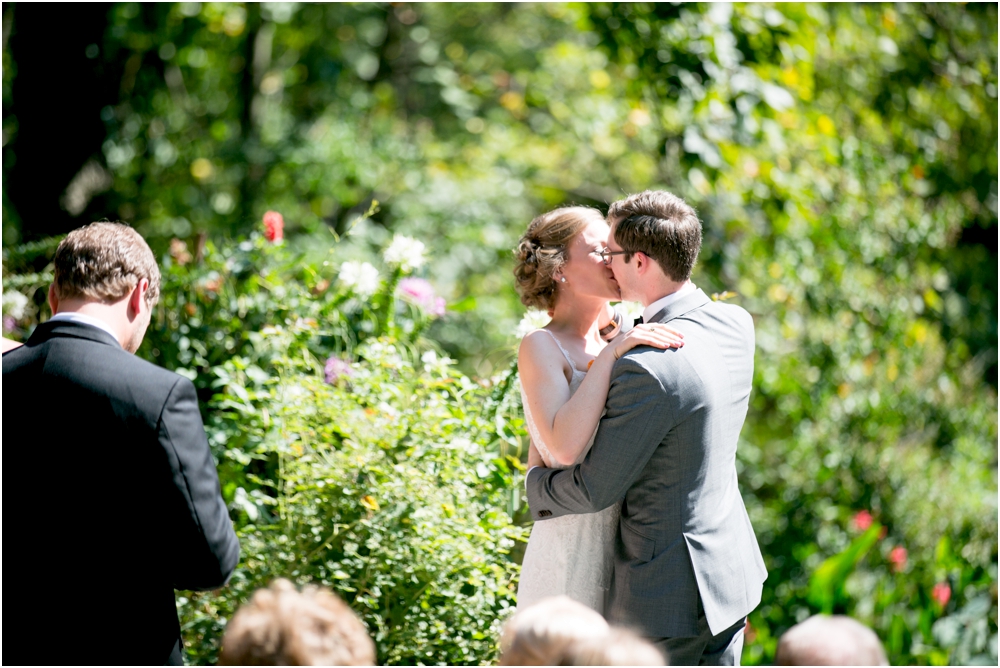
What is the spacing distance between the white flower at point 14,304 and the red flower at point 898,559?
4533mm

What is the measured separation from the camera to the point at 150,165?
757cm

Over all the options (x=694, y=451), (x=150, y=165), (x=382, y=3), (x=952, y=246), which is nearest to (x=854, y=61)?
(x=952, y=246)

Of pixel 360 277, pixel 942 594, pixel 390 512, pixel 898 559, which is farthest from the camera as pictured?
pixel 898 559

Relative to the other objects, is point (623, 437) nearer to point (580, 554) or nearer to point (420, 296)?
point (580, 554)

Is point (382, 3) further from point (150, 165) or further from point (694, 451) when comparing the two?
point (694, 451)

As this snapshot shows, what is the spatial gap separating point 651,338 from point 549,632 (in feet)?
2.55

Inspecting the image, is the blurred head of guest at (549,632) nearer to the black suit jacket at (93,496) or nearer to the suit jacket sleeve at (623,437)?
the suit jacket sleeve at (623,437)

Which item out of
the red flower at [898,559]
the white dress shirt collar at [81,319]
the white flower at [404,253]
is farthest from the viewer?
the red flower at [898,559]

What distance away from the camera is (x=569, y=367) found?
95.8 inches

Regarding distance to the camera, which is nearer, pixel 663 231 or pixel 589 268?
pixel 663 231

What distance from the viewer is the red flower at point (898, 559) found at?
189 inches

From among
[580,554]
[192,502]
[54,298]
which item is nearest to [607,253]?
[580,554]

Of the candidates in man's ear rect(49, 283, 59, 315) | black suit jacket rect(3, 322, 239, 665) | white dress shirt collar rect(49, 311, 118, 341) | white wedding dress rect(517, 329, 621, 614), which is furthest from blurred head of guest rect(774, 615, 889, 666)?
man's ear rect(49, 283, 59, 315)

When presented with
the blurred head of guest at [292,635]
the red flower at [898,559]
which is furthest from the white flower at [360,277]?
the red flower at [898,559]
